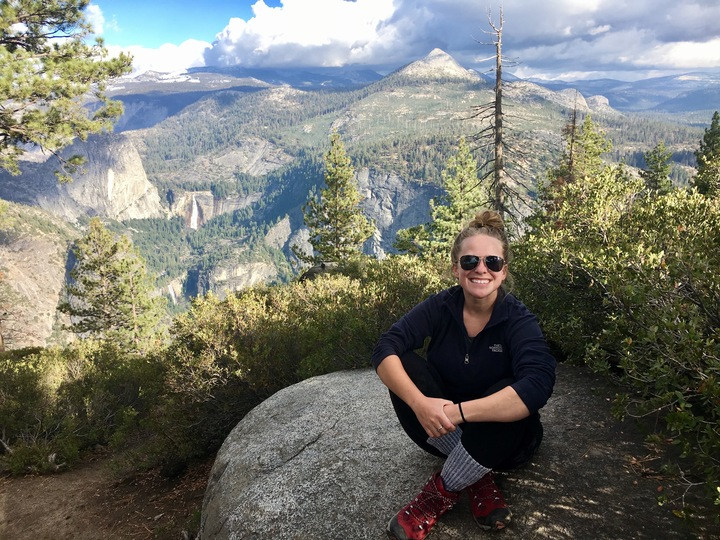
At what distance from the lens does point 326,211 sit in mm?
38094

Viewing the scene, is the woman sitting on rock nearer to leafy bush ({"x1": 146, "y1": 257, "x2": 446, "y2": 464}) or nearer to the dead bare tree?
leafy bush ({"x1": 146, "y1": 257, "x2": 446, "y2": 464})

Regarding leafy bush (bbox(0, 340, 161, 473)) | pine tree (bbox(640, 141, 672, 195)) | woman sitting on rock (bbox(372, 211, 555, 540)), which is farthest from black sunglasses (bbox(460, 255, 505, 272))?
pine tree (bbox(640, 141, 672, 195))

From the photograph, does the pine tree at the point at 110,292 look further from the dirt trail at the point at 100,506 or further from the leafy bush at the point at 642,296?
the leafy bush at the point at 642,296

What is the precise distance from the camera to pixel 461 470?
3008 mm

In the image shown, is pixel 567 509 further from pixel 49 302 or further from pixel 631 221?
pixel 49 302

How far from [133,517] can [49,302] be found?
166 meters

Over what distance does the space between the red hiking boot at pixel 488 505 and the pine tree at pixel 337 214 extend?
33591mm

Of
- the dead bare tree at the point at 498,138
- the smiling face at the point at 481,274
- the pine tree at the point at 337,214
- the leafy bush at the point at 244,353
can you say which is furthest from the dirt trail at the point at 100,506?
the pine tree at the point at 337,214

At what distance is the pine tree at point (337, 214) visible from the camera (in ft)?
122

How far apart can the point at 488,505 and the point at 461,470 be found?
0.43 m

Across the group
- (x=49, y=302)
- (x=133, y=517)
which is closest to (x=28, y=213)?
(x=49, y=302)

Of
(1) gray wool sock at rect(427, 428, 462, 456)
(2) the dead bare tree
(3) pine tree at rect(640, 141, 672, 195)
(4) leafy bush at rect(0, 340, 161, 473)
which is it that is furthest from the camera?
(3) pine tree at rect(640, 141, 672, 195)

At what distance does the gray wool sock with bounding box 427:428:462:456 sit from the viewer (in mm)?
3248

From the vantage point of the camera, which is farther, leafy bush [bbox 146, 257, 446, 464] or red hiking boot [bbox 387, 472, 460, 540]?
leafy bush [bbox 146, 257, 446, 464]
